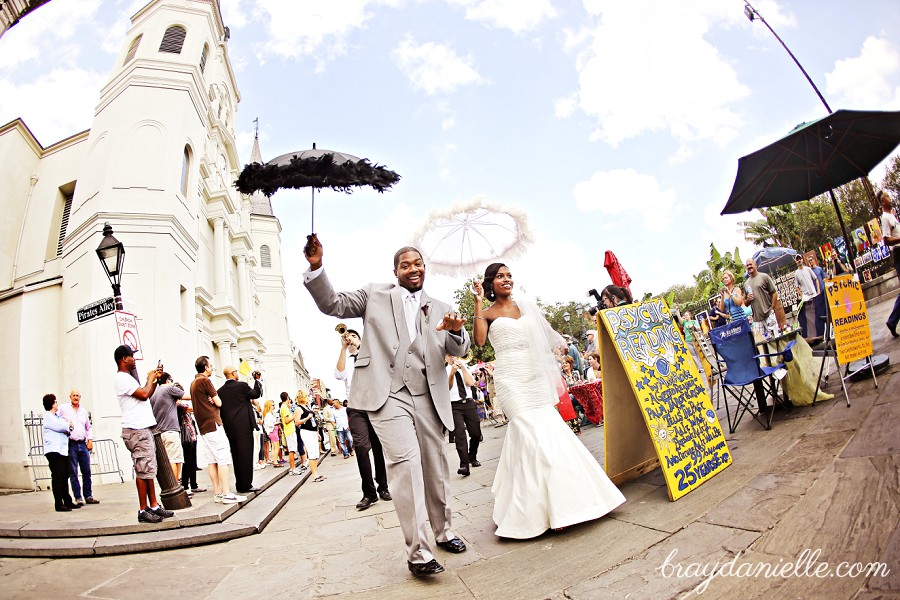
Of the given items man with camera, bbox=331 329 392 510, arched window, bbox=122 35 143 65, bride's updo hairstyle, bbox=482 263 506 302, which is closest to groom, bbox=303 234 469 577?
bride's updo hairstyle, bbox=482 263 506 302

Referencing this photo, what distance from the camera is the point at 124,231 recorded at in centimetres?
1364

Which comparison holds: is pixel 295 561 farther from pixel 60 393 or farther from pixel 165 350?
pixel 60 393

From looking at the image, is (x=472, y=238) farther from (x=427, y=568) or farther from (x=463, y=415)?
(x=427, y=568)

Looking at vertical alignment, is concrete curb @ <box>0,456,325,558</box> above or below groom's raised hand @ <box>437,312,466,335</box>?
below

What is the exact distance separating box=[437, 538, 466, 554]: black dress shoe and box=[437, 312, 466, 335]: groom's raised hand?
148 centimetres

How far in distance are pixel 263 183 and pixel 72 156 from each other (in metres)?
20.7

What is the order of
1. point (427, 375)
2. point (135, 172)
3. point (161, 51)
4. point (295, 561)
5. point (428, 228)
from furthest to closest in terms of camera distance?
point (161, 51)
point (135, 172)
point (428, 228)
point (295, 561)
point (427, 375)

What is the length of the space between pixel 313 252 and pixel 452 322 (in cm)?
105

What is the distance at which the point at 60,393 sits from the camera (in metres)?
13.4

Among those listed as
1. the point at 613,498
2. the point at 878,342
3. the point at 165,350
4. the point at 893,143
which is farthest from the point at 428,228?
the point at 165,350

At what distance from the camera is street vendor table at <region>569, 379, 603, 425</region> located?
A: 9000 mm

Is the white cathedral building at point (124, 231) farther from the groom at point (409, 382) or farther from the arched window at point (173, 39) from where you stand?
the groom at point (409, 382)

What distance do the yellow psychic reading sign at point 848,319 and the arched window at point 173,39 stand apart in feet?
73.5

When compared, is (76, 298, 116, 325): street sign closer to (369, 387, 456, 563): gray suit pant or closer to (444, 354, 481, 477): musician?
(444, 354, 481, 477): musician
